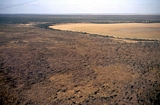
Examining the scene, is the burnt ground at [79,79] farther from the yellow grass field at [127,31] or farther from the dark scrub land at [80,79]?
the yellow grass field at [127,31]

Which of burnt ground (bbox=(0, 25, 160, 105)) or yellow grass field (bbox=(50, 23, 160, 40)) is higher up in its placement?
yellow grass field (bbox=(50, 23, 160, 40))

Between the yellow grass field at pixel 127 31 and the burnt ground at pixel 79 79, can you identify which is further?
the yellow grass field at pixel 127 31

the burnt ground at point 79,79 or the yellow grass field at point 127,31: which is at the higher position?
the yellow grass field at point 127,31

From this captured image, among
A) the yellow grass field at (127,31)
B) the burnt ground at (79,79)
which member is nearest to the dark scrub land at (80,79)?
the burnt ground at (79,79)

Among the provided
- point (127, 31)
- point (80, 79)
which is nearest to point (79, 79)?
point (80, 79)

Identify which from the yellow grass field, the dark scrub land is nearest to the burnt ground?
the dark scrub land

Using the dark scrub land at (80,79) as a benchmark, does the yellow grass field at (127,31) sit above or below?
above

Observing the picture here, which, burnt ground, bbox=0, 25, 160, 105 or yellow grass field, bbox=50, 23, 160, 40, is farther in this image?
yellow grass field, bbox=50, 23, 160, 40

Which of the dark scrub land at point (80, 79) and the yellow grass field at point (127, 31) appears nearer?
the dark scrub land at point (80, 79)

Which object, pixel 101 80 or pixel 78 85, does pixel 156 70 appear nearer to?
pixel 101 80

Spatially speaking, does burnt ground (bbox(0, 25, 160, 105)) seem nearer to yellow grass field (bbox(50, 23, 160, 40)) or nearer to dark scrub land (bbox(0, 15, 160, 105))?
dark scrub land (bbox(0, 15, 160, 105))

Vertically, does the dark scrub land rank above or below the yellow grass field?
below
